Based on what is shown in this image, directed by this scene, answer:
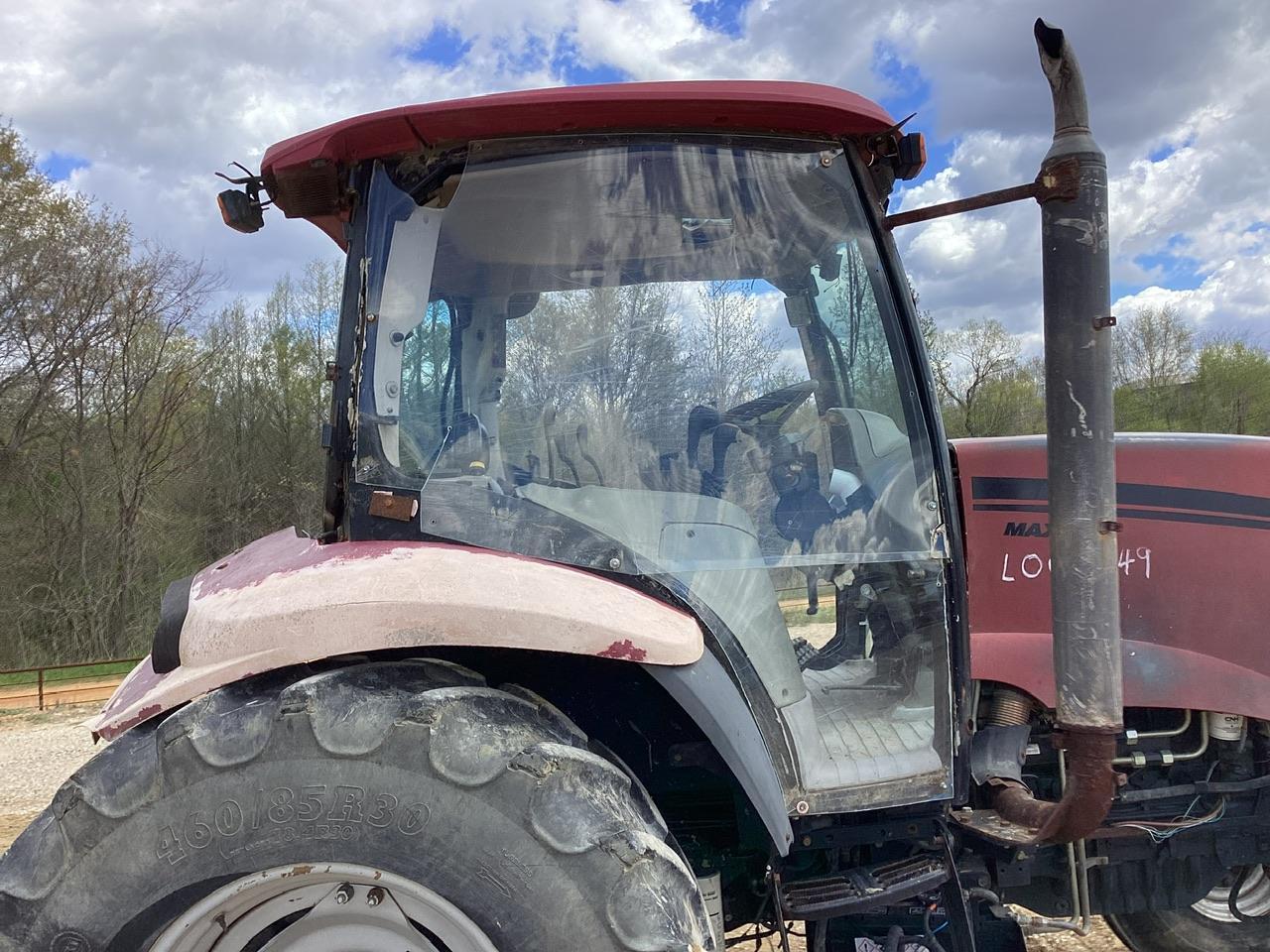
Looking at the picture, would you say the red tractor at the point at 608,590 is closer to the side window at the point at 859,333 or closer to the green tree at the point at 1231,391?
the side window at the point at 859,333

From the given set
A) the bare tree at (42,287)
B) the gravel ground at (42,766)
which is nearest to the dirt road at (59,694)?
the gravel ground at (42,766)

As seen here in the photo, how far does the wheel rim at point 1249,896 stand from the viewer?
2764 mm

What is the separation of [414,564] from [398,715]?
0.94ft

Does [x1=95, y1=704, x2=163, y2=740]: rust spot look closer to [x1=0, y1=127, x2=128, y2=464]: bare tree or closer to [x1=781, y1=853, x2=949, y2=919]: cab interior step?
[x1=781, y1=853, x2=949, y2=919]: cab interior step

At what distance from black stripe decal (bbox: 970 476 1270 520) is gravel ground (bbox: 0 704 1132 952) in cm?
185

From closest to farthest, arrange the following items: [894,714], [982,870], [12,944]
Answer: [12,944]
[894,714]
[982,870]

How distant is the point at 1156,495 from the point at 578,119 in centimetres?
191

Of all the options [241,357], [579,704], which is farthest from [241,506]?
[579,704]

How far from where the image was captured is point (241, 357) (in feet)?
75.2

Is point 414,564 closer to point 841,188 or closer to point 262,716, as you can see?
point 262,716

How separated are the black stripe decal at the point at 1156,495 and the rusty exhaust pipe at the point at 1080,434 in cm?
68

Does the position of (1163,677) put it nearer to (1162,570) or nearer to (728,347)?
(1162,570)

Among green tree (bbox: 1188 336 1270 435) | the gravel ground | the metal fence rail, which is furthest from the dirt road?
green tree (bbox: 1188 336 1270 435)

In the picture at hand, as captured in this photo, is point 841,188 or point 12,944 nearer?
point 12,944
